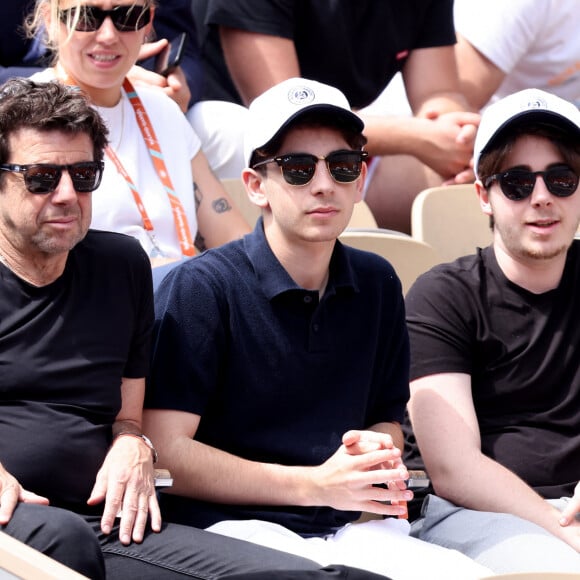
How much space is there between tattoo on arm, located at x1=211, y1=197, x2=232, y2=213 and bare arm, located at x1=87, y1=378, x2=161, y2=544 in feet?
4.40

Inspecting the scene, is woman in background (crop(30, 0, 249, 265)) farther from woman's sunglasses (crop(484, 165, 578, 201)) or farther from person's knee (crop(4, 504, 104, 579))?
person's knee (crop(4, 504, 104, 579))

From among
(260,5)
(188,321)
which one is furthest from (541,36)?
(188,321)

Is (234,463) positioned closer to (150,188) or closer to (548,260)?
(548,260)

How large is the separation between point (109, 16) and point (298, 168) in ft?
3.62

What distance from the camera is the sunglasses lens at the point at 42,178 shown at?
241 cm

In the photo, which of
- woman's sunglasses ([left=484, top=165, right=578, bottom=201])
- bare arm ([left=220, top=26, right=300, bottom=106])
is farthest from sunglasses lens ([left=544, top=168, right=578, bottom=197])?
bare arm ([left=220, top=26, right=300, bottom=106])

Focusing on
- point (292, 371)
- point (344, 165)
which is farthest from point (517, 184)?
point (292, 371)

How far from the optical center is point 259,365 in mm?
2572

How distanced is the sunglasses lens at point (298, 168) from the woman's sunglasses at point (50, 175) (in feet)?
1.39

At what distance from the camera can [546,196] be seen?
2.97 meters

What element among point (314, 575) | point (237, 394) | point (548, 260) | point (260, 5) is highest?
point (260, 5)

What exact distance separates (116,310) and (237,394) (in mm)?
317

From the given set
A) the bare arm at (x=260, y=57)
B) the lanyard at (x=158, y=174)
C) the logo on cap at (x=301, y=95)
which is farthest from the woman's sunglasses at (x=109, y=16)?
the logo on cap at (x=301, y=95)

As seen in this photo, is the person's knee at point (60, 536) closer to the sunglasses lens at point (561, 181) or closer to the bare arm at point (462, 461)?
the bare arm at point (462, 461)
